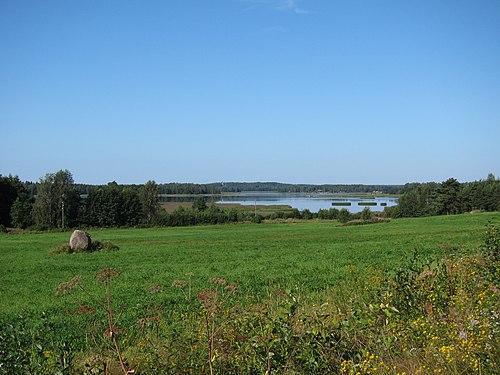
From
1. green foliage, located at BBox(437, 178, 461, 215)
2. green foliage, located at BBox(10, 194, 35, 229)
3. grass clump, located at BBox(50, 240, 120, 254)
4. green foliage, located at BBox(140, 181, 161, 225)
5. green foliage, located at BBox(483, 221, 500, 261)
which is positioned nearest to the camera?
green foliage, located at BBox(483, 221, 500, 261)

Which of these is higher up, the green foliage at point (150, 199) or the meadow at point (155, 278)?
the green foliage at point (150, 199)

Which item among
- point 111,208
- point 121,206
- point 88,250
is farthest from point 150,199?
point 88,250

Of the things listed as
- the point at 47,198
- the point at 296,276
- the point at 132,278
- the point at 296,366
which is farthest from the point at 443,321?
the point at 47,198

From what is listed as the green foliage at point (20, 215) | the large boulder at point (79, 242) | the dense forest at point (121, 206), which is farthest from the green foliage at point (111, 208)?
the large boulder at point (79, 242)

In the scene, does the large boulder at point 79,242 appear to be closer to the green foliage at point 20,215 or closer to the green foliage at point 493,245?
the green foliage at point 493,245

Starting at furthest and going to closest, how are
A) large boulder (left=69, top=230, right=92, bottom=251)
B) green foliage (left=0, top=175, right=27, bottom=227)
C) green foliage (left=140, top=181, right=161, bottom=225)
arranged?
1. green foliage (left=140, top=181, right=161, bottom=225)
2. green foliage (left=0, top=175, right=27, bottom=227)
3. large boulder (left=69, top=230, right=92, bottom=251)

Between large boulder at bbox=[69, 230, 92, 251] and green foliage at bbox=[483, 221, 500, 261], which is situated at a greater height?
green foliage at bbox=[483, 221, 500, 261]

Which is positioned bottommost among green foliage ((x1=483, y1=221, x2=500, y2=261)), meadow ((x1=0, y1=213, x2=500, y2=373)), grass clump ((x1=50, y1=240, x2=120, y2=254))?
grass clump ((x1=50, y1=240, x2=120, y2=254))

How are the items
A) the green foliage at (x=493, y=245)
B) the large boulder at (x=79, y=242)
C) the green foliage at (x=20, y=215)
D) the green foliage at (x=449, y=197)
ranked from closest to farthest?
the green foliage at (x=493, y=245) → the large boulder at (x=79, y=242) → the green foliage at (x=20, y=215) → the green foliage at (x=449, y=197)

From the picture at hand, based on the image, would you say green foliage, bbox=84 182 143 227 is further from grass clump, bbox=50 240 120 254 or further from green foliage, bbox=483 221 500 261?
green foliage, bbox=483 221 500 261

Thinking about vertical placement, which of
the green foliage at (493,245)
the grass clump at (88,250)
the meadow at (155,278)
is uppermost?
the green foliage at (493,245)

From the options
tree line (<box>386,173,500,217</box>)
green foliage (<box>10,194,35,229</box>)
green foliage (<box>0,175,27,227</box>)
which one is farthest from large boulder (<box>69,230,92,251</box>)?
tree line (<box>386,173,500,217</box>)

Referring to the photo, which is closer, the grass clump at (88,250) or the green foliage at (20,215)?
the grass clump at (88,250)

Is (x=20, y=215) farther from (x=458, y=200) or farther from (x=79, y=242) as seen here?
(x=458, y=200)
